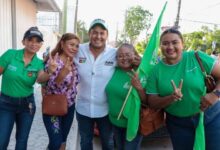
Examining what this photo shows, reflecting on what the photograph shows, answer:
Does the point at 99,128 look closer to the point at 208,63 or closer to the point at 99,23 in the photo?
the point at 99,23

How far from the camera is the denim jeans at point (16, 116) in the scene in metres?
3.38

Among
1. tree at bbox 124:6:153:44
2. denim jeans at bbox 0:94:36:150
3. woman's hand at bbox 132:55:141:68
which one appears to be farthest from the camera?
tree at bbox 124:6:153:44

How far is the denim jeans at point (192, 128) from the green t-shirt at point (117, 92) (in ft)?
1.78

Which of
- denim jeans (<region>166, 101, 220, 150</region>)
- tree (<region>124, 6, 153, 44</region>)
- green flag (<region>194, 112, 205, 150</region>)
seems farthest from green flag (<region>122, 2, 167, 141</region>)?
tree (<region>124, 6, 153, 44</region>)

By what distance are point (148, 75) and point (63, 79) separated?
0.96 metres

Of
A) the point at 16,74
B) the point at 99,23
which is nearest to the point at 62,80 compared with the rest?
the point at 16,74

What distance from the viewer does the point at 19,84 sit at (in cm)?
334

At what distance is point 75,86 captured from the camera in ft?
12.1

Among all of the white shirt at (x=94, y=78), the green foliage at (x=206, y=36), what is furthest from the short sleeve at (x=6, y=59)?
the green foliage at (x=206, y=36)

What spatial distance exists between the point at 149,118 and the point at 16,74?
149cm

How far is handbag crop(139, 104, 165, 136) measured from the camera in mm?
3307

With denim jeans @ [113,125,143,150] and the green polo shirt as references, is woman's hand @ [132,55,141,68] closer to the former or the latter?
denim jeans @ [113,125,143,150]

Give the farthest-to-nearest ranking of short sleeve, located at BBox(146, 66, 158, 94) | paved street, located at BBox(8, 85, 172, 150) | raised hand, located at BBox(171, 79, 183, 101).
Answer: paved street, located at BBox(8, 85, 172, 150) < short sleeve, located at BBox(146, 66, 158, 94) < raised hand, located at BBox(171, 79, 183, 101)

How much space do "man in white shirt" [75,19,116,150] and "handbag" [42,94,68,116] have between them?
0.90ft
